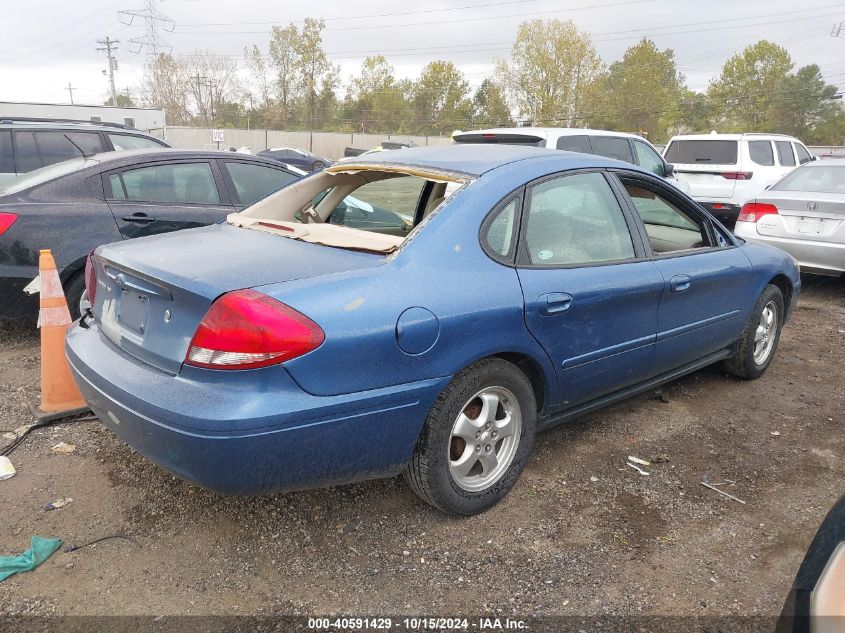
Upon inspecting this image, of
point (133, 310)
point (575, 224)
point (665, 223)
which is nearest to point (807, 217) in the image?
point (665, 223)

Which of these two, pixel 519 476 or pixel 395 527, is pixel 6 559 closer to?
pixel 395 527

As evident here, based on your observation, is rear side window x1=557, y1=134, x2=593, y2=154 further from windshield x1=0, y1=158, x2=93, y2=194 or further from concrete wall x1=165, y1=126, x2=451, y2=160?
concrete wall x1=165, y1=126, x2=451, y2=160

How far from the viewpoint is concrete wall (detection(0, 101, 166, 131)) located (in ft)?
94.9

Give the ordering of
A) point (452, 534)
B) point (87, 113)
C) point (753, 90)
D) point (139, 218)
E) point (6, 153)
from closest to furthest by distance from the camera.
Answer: point (452, 534), point (139, 218), point (6, 153), point (87, 113), point (753, 90)

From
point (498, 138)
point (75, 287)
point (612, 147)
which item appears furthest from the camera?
point (612, 147)

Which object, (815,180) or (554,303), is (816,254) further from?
(554,303)

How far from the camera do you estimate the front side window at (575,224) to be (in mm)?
3059

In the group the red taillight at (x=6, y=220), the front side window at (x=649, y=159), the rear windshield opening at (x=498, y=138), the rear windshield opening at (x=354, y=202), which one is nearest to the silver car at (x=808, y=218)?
the front side window at (x=649, y=159)

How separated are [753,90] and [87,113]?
62.7 metres

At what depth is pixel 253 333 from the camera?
2227 millimetres

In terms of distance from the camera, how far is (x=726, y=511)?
304 cm

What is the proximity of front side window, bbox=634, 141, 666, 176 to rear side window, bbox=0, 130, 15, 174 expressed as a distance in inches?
295

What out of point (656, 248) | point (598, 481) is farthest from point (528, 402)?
point (656, 248)

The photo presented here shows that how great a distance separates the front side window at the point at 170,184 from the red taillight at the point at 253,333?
3.12m
